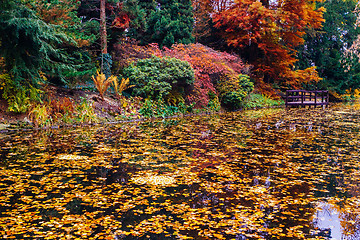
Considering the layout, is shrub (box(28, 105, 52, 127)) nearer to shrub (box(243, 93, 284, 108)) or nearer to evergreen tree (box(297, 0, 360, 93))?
shrub (box(243, 93, 284, 108))

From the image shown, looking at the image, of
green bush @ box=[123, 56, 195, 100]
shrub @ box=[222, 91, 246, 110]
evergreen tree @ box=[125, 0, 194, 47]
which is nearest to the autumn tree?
evergreen tree @ box=[125, 0, 194, 47]

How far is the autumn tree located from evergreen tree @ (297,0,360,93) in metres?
5.72

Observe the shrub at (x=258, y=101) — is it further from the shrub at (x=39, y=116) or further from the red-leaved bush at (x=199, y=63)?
the shrub at (x=39, y=116)

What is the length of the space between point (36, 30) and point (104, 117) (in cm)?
490

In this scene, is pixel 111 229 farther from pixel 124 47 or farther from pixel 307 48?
pixel 307 48

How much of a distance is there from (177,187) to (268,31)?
23.2 metres

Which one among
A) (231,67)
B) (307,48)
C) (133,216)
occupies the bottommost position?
(133,216)

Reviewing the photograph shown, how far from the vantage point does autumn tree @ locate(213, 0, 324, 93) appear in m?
26.9

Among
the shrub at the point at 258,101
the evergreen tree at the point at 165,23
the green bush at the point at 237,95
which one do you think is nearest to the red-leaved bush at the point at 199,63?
the green bush at the point at 237,95

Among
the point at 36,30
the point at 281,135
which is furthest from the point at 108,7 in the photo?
the point at 281,135

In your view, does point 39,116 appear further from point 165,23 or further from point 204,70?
point 165,23

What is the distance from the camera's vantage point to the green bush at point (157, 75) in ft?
58.5

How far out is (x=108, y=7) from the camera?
63.9 ft

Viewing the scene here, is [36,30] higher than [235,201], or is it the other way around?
[36,30]
